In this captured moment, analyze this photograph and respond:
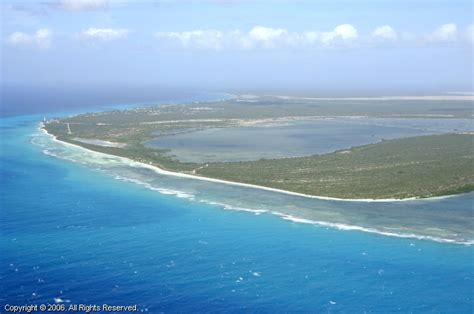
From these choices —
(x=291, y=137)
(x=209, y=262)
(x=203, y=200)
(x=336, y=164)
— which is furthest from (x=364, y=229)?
(x=291, y=137)

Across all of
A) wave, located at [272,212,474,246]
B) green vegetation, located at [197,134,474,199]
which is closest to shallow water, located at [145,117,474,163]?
green vegetation, located at [197,134,474,199]

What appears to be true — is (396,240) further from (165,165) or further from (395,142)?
(395,142)

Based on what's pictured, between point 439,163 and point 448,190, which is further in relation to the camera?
point 439,163

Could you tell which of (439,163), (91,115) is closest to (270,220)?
(439,163)

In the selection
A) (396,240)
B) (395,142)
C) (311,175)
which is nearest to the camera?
(396,240)

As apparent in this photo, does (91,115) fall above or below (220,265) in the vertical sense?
above

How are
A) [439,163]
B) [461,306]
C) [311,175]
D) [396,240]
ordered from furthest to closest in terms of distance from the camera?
[439,163] → [311,175] → [396,240] → [461,306]
